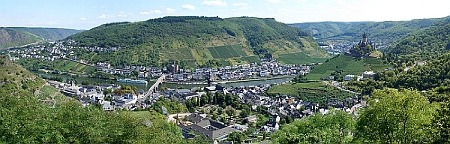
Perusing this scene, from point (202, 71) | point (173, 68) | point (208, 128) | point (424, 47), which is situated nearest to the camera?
point (208, 128)

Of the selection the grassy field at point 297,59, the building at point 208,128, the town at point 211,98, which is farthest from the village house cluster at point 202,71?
the building at point 208,128

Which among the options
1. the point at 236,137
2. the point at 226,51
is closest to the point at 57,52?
the point at 226,51

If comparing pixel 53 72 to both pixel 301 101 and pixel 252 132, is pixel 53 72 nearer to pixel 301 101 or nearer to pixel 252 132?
pixel 301 101

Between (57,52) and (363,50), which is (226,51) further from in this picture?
(57,52)

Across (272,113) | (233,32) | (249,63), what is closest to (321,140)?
(272,113)

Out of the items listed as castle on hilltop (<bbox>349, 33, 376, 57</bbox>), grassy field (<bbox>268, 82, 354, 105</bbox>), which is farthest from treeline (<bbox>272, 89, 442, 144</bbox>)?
castle on hilltop (<bbox>349, 33, 376, 57</bbox>)

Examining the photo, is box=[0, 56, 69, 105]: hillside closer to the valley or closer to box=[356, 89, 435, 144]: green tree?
the valley
